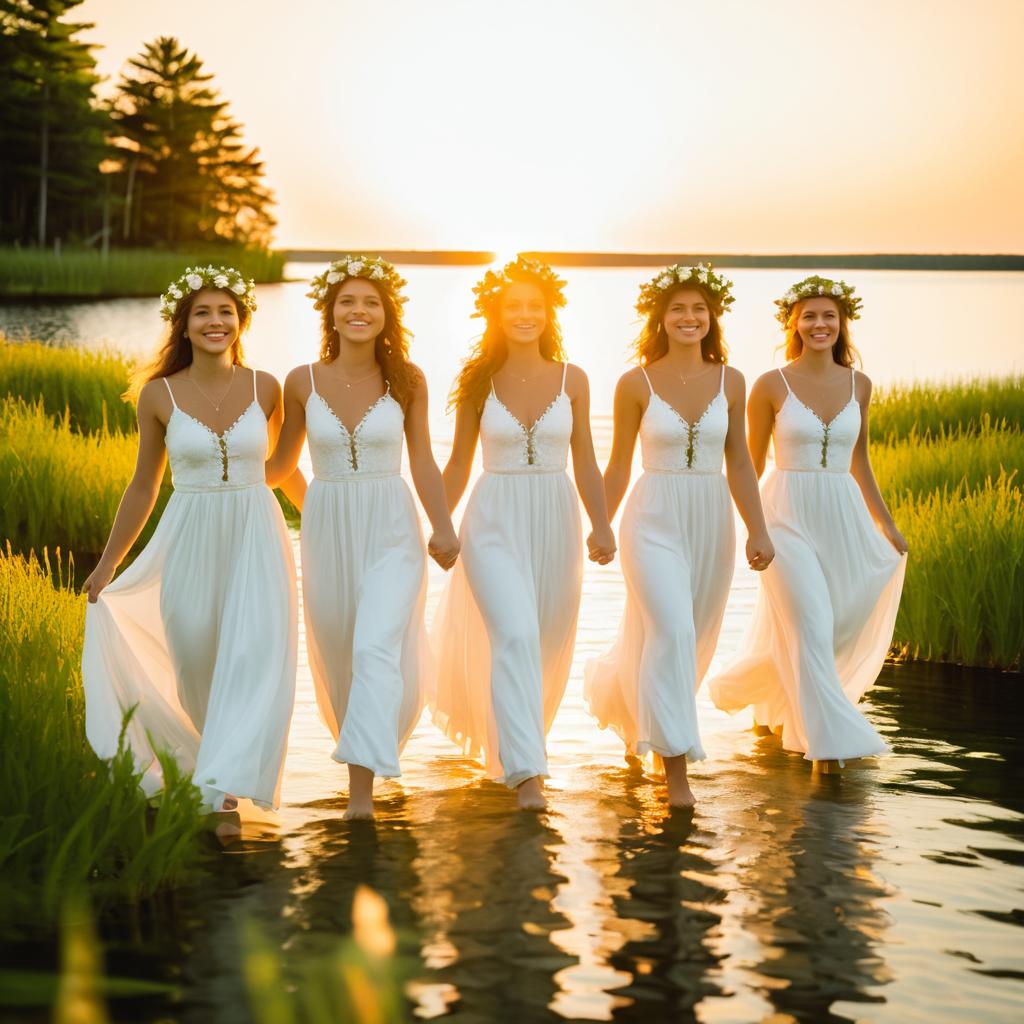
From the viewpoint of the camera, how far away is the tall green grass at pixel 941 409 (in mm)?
19766

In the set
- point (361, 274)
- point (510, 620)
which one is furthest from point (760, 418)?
point (361, 274)

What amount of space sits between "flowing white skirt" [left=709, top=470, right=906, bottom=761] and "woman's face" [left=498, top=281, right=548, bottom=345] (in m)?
1.58

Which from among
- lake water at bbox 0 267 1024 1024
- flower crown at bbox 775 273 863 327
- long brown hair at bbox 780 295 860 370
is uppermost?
flower crown at bbox 775 273 863 327

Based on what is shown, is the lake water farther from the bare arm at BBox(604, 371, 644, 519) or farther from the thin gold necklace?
the thin gold necklace

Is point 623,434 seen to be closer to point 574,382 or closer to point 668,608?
point 574,382

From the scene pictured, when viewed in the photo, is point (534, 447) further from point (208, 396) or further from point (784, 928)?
point (784, 928)

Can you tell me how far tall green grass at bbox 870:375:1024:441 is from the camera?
1977cm

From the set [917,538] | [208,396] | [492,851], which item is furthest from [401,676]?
[917,538]

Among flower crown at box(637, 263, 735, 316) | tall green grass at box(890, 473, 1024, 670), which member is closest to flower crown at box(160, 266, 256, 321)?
flower crown at box(637, 263, 735, 316)

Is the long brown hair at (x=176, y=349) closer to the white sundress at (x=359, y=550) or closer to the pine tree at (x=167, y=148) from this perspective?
the white sundress at (x=359, y=550)

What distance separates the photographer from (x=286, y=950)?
18.4 feet

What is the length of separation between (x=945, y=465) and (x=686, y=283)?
290 inches

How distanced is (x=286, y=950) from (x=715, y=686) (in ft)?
12.1

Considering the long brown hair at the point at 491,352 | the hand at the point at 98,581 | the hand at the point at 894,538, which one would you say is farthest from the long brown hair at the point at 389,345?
the hand at the point at 894,538
